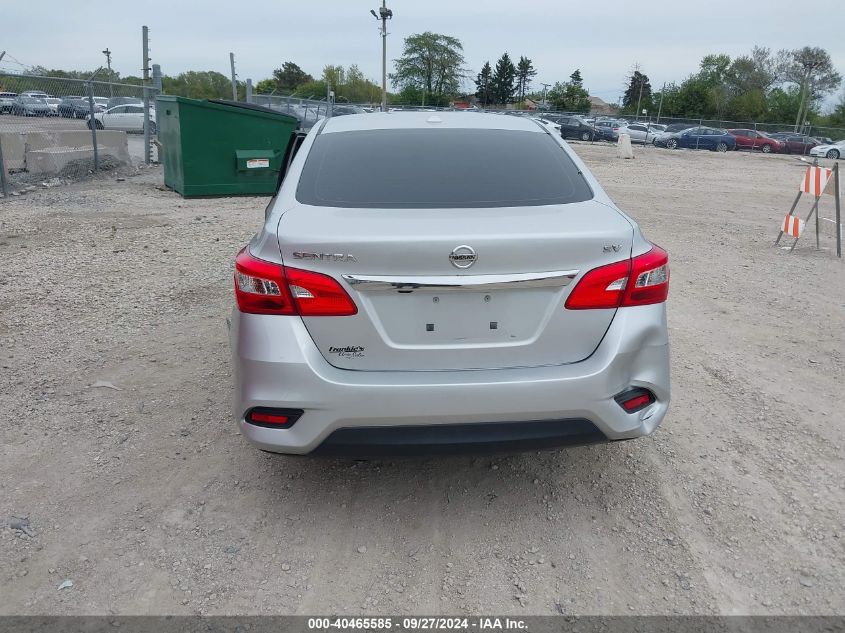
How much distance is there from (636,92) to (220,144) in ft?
363

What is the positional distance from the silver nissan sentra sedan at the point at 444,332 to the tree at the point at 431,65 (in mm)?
115239

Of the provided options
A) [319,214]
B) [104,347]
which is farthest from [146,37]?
[319,214]

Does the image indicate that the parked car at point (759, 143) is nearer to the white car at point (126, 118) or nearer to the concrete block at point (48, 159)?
the white car at point (126, 118)

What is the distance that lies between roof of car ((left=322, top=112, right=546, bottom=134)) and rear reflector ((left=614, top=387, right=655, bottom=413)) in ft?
5.44

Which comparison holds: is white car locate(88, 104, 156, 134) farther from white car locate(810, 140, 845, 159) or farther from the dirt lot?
white car locate(810, 140, 845, 159)

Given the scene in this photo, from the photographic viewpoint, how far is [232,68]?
21578 mm

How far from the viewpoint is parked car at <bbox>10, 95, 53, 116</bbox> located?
1243 cm

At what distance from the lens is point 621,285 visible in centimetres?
278

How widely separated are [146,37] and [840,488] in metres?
17.6

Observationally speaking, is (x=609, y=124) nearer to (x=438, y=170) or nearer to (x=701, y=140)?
(x=701, y=140)

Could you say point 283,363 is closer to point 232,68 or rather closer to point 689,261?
point 689,261

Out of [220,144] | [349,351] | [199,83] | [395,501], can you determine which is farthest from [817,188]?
[199,83]

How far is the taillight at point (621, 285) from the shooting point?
2.74 m

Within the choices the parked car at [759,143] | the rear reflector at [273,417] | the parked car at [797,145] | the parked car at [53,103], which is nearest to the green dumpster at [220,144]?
the parked car at [53,103]
